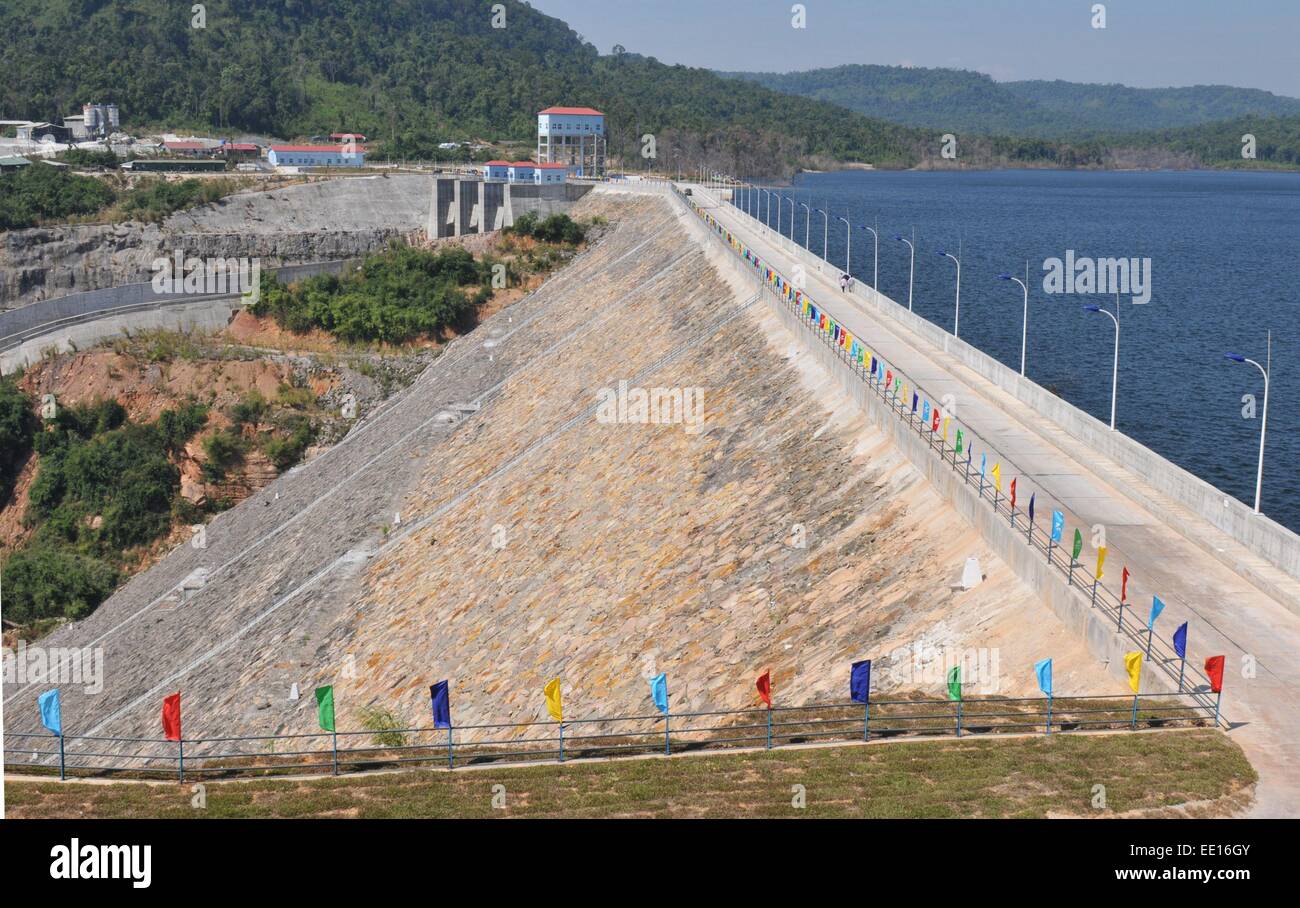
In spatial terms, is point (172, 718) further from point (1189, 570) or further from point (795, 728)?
point (1189, 570)

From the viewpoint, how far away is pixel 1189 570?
26016 mm

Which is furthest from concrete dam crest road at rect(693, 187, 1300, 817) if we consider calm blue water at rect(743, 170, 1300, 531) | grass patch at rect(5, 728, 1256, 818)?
calm blue water at rect(743, 170, 1300, 531)

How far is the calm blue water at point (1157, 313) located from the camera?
5316 centimetres

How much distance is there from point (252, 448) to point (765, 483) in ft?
114

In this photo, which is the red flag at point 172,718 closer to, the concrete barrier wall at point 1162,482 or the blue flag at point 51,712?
the blue flag at point 51,712

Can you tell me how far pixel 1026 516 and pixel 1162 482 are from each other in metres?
4.84

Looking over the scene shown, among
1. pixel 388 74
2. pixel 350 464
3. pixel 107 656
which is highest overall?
pixel 388 74

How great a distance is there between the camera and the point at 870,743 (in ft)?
67.6

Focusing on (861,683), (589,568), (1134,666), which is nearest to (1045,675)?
(1134,666)

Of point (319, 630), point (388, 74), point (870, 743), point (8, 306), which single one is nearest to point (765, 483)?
point (319, 630)

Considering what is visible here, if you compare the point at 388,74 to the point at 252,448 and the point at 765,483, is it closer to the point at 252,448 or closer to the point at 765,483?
the point at 252,448

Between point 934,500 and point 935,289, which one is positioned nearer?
point 934,500

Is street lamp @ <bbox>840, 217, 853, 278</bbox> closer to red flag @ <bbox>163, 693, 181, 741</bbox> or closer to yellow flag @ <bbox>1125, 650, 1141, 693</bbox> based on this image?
yellow flag @ <bbox>1125, 650, 1141, 693</bbox>
